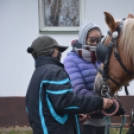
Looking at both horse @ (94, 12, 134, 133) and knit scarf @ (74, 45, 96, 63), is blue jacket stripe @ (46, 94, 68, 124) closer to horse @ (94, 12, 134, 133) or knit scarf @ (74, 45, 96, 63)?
horse @ (94, 12, 134, 133)

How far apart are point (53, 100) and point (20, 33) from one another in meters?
3.56

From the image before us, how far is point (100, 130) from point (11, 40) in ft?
10.3

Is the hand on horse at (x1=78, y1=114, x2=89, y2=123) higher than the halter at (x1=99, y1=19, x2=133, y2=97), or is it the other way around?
the halter at (x1=99, y1=19, x2=133, y2=97)

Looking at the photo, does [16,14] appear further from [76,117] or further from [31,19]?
[76,117]

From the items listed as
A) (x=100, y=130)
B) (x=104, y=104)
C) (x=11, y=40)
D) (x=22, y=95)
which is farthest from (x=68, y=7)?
(x=104, y=104)

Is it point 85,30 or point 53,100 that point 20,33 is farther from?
point 53,100

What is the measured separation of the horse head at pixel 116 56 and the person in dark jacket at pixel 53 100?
8.2 inches

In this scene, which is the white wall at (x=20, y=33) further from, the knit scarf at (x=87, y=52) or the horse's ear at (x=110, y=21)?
the horse's ear at (x=110, y=21)

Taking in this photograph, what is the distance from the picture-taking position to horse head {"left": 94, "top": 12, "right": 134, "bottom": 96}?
2.60 m

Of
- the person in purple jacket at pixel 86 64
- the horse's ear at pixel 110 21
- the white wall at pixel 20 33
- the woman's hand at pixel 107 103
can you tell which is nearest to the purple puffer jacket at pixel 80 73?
the person in purple jacket at pixel 86 64

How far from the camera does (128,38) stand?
2566 millimetres

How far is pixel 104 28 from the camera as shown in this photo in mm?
5969

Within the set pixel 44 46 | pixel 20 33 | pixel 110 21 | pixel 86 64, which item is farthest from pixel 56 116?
pixel 20 33

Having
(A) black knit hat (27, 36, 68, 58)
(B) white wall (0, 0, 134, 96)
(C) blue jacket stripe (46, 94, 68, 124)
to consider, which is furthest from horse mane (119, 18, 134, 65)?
(B) white wall (0, 0, 134, 96)
